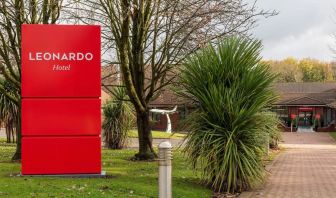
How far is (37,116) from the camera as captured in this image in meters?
11.2

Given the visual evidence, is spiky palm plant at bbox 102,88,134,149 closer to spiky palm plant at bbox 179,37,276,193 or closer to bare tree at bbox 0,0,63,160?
bare tree at bbox 0,0,63,160

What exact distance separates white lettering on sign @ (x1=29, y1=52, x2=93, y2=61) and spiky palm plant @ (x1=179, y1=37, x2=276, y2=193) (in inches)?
83.9

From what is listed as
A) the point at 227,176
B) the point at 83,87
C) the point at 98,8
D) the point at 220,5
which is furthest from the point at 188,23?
the point at 227,176

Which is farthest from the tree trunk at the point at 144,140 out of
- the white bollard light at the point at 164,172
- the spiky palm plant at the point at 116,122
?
the white bollard light at the point at 164,172

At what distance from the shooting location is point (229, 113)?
1077 centimetres

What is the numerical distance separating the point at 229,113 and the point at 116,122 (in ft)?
49.6

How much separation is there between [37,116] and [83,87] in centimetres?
111

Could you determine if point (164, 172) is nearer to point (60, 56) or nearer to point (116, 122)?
point (60, 56)

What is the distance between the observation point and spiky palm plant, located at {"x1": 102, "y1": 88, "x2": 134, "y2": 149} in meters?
25.2

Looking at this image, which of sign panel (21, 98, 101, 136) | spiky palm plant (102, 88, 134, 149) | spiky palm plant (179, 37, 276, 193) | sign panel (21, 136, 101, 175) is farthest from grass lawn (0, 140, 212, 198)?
spiky palm plant (102, 88, 134, 149)

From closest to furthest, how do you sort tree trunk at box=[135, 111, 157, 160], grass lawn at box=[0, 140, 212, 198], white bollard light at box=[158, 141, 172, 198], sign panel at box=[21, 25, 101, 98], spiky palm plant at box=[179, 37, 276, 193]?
white bollard light at box=[158, 141, 172, 198]
grass lawn at box=[0, 140, 212, 198]
spiky palm plant at box=[179, 37, 276, 193]
sign panel at box=[21, 25, 101, 98]
tree trunk at box=[135, 111, 157, 160]

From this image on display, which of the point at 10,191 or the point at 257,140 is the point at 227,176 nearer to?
the point at 257,140

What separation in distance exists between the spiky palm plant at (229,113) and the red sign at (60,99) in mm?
2017

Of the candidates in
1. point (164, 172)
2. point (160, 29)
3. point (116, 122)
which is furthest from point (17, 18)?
point (116, 122)
